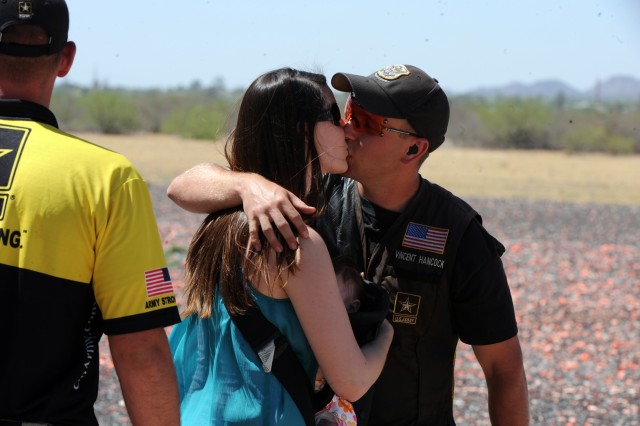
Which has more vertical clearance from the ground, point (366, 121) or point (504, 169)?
point (366, 121)

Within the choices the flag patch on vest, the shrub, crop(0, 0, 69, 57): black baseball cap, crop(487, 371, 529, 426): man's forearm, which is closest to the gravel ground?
crop(487, 371, 529, 426): man's forearm

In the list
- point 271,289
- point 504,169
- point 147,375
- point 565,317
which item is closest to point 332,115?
point 271,289

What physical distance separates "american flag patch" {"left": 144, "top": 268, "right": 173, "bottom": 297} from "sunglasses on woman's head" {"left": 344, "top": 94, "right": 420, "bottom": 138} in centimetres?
106

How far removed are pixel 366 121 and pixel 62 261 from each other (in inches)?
50.8

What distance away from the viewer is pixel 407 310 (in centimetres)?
316

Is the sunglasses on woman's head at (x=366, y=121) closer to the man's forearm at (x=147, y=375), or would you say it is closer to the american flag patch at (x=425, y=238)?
the american flag patch at (x=425, y=238)

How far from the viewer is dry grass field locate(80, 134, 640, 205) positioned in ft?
94.0

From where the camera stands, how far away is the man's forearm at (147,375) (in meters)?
2.43

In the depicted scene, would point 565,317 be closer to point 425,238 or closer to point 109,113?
point 425,238

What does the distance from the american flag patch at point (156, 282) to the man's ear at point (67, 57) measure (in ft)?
1.98

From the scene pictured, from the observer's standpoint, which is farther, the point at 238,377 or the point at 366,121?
the point at 366,121

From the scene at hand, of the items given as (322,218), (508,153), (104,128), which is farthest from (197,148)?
(322,218)

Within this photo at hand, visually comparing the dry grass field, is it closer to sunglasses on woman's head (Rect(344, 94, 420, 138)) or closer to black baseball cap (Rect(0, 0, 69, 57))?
sunglasses on woman's head (Rect(344, 94, 420, 138))

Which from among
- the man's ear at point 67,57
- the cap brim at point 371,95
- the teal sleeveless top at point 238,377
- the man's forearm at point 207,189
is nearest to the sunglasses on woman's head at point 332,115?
the man's forearm at point 207,189
